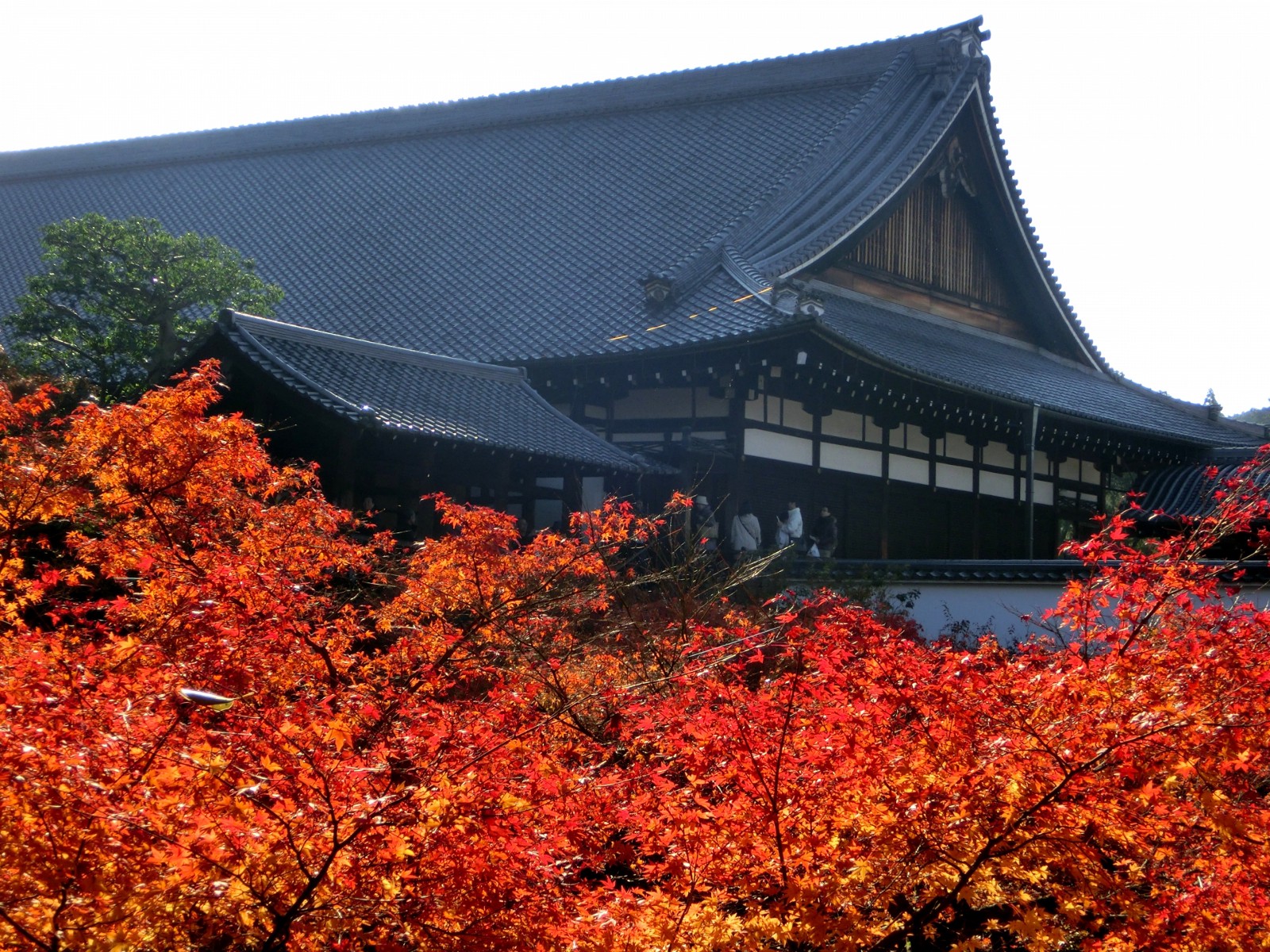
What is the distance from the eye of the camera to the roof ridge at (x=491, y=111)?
915 inches

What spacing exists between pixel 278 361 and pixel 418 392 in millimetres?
1895

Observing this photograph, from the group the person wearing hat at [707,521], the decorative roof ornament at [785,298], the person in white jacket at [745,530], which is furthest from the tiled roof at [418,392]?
the decorative roof ornament at [785,298]

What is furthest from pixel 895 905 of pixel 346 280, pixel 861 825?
pixel 346 280

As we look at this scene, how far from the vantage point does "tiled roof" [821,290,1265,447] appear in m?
17.7

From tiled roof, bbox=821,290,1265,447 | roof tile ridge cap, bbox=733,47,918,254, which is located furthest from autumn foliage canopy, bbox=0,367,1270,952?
roof tile ridge cap, bbox=733,47,918,254

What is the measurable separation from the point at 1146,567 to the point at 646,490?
34.6 feet

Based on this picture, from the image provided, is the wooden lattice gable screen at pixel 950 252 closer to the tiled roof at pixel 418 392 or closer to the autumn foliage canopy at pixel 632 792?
the tiled roof at pixel 418 392

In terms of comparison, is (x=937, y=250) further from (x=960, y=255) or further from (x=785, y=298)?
(x=785, y=298)

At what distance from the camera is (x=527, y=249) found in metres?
20.8

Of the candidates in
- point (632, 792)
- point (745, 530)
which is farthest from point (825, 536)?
point (632, 792)

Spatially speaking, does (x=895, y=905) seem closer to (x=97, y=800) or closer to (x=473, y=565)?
(x=97, y=800)

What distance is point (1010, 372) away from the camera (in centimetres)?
2053

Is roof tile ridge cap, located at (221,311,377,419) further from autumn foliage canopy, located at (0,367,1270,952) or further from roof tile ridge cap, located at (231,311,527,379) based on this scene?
autumn foliage canopy, located at (0,367,1270,952)

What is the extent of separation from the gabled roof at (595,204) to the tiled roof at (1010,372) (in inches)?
6.4
